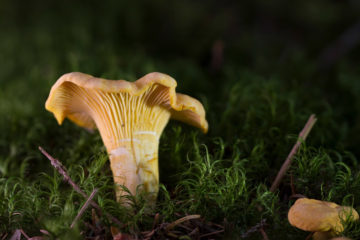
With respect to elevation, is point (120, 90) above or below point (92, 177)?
above

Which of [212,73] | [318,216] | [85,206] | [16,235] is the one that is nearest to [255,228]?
[318,216]

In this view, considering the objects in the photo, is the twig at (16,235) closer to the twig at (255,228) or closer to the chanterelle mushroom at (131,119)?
the chanterelle mushroom at (131,119)

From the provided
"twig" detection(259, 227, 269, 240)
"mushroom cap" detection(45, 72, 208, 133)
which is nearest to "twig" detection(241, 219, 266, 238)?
Answer: "twig" detection(259, 227, 269, 240)

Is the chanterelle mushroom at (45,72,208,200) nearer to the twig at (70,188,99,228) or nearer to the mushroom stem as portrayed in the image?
the mushroom stem

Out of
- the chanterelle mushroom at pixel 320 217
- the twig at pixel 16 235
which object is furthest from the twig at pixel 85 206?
the chanterelle mushroom at pixel 320 217

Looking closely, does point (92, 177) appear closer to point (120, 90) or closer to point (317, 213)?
point (120, 90)

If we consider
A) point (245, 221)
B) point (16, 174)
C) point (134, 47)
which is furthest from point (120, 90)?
point (134, 47)
